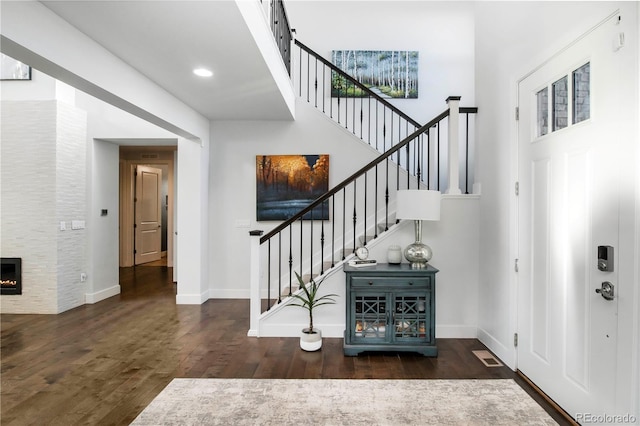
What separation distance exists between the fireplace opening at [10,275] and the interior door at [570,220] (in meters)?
5.84

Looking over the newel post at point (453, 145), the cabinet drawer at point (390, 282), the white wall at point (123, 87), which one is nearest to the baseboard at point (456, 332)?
the cabinet drawer at point (390, 282)

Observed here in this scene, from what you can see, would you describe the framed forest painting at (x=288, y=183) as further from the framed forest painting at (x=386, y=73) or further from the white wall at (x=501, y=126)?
the white wall at (x=501, y=126)

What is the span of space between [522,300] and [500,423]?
1.05 m

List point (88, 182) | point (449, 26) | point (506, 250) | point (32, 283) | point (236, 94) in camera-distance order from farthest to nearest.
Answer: point (449, 26)
point (88, 182)
point (32, 283)
point (236, 94)
point (506, 250)

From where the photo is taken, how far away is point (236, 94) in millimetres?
3930

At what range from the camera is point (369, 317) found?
10.4 ft

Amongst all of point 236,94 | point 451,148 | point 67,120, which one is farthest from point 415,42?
point 67,120

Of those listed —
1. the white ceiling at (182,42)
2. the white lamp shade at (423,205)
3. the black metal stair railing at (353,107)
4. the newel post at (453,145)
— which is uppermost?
the black metal stair railing at (353,107)

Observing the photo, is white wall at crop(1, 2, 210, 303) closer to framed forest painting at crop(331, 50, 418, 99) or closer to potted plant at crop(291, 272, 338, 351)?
potted plant at crop(291, 272, 338, 351)

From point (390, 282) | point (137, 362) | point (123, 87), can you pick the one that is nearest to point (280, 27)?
point (123, 87)

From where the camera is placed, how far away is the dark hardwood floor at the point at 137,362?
2.34m

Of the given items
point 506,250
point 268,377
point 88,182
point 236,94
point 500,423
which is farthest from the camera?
point 88,182

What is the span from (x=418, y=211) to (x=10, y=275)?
206 inches

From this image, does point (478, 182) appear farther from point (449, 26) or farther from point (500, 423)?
point (449, 26)
